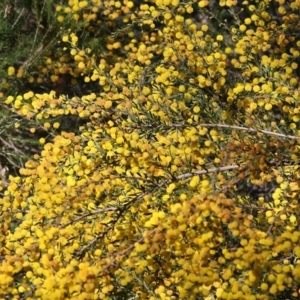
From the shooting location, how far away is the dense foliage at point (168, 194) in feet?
7.43

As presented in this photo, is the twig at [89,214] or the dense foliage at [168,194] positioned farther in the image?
the twig at [89,214]

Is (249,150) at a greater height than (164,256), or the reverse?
(249,150)

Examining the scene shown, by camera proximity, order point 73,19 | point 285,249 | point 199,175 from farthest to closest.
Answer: point 73,19 → point 199,175 → point 285,249

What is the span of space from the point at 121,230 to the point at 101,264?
0.78ft

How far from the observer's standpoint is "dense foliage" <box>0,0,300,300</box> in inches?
89.2

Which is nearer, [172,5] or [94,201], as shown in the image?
[94,201]

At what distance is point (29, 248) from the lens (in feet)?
8.23

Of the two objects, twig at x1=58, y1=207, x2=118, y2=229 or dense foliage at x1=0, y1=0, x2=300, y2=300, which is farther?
twig at x1=58, y1=207, x2=118, y2=229

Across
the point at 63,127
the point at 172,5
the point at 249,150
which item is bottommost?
the point at 63,127

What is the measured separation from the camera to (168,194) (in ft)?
8.50

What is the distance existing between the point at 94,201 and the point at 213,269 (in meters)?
0.70

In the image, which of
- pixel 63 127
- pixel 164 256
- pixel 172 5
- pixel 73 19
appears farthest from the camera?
pixel 63 127

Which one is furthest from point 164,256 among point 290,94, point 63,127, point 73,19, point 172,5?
point 63,127

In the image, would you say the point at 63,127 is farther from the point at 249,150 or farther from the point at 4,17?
the point at 249,150
